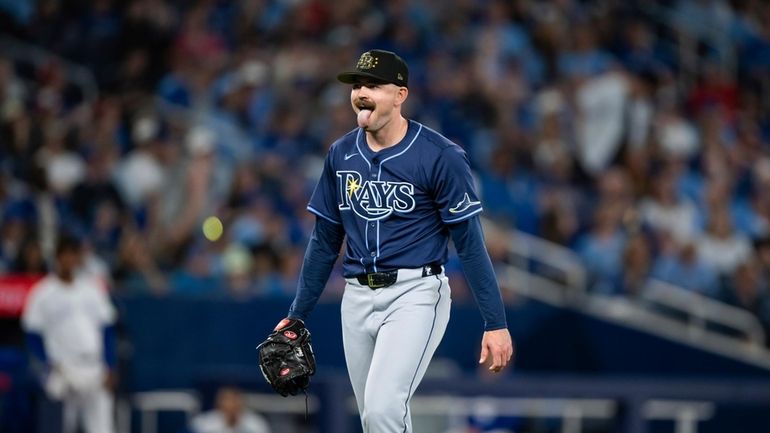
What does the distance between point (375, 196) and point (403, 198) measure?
A: 11cm

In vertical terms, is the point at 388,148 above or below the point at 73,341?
Answer: above

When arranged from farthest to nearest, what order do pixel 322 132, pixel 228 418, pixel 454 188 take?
pixel 322 132
pixel 228 418
pixel 454 188

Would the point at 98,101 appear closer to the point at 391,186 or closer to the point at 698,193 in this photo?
the point at 698,193

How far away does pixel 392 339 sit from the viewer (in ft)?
18.5

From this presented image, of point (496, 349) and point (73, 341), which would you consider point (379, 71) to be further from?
point (73, 341)

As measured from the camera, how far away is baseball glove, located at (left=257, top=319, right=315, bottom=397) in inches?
228

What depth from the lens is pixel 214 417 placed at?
10156 mm

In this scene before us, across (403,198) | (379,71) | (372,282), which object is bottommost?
(372,282)

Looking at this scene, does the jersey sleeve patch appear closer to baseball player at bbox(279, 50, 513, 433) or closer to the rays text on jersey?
baseball player at bbox(279, 50, 513, 433)

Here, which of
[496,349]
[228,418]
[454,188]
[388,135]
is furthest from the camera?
[228,418]

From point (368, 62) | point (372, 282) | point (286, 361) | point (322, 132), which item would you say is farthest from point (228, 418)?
point (368, 62)

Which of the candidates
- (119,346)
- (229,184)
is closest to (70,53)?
(229,184)

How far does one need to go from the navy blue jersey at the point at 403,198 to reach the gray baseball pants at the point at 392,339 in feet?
0.32

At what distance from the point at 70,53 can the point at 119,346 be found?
4.03 metres
